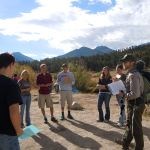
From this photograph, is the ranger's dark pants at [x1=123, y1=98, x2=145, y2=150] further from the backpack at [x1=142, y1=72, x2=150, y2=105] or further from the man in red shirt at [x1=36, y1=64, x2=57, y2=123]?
the man in red shirt at [x1=36, y1=64, x2=57, y2=123]

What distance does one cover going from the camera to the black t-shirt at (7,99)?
17.1ft

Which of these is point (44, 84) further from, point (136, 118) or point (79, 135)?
point (136, 118)

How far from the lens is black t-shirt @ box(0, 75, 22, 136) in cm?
520

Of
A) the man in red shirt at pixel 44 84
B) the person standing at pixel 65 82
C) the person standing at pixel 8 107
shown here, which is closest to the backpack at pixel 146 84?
the person standing at pixel 8 107

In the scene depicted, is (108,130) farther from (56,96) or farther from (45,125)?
(56,96)

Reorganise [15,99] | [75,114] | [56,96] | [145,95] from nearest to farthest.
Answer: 1. [15,99]
2. [145,95]
3. [75,114]
4. [56,96]

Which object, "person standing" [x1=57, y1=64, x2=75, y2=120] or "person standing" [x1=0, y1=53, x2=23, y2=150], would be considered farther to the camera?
"person standing" [x1=57, y1=64, x2=75, y2=120]

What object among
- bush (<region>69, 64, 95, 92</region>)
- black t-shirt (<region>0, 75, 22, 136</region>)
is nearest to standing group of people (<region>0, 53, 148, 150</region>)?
black t-shirt (<region>0, 75, 22, 136</region>)

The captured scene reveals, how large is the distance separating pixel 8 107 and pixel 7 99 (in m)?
0.10

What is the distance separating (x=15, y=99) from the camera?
17.0 feet

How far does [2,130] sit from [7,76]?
67 cm

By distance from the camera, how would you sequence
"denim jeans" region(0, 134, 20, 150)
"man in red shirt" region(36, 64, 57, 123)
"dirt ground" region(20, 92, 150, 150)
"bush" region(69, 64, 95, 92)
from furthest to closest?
1. "bush" region(69, 64, 95, 92)
2. "man in red shirt" region(36, 64, 57, 123)
3. "dirt ground" region(20, 92, 150, 150)
4. "denim jeans" region(0, 134, 20, 150)

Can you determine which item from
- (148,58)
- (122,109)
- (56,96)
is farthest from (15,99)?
(148,58)

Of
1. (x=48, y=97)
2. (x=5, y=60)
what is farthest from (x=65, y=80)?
(x=5, y=60)
